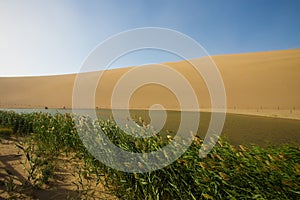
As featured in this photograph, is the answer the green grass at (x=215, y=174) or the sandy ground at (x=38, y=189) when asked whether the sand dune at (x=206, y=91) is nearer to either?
the green grass at (x=215, y=174)

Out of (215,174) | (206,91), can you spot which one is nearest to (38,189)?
(215,174)

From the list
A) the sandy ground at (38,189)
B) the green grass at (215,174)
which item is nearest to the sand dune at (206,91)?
the green grass at (215,174)

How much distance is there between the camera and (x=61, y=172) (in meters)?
4.80

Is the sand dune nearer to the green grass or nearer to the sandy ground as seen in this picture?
the green grass

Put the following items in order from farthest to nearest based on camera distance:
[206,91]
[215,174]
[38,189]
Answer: [206,91] < [38,189] < [215,174]

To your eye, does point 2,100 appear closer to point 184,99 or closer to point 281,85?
point 184,99

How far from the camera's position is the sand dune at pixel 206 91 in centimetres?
2901

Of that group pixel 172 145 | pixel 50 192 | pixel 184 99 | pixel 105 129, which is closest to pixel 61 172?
pixel 50 192

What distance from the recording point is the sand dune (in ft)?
95.2

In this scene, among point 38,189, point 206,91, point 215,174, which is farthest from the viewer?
point 206,91

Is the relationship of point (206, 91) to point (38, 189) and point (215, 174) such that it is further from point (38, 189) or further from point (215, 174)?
point (215, 174)

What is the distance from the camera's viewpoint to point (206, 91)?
37281 mm

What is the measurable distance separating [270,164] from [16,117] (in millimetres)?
11046

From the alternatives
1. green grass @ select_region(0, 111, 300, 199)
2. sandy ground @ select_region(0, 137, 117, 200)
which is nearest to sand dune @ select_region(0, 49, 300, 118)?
green grass @ select_region(0, 111, 300, 199)
